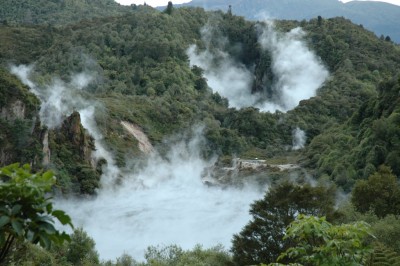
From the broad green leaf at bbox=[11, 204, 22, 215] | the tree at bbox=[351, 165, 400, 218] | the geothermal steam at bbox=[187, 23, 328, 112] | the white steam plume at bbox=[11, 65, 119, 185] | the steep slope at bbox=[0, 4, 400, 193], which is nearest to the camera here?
the broad green leaf at bbox=[11, 204, 22, 215]

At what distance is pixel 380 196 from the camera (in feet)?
121

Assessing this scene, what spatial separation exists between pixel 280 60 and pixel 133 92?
52912 mm

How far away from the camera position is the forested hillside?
36531 millimetres

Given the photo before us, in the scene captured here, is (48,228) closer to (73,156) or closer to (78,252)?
(78,252)

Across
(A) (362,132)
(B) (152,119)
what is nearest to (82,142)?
(B) (152,119)

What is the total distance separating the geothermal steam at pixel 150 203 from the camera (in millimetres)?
64438

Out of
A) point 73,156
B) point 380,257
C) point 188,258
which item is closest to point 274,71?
point 73,156

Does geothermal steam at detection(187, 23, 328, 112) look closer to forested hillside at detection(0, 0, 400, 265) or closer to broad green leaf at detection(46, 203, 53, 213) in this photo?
forested hillside at detection(0, 0, 400, 265)

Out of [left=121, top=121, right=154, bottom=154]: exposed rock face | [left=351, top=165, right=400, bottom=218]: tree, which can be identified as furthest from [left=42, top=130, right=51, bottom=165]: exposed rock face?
[left=351, top=165, right=400, bottom=218]: tree

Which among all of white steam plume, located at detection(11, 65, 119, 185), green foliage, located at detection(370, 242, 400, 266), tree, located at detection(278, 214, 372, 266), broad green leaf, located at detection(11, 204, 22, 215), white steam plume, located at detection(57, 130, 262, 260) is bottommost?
broad green leaf, located at detection(11, 204, 22, 215)

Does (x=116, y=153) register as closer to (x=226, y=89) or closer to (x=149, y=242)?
(x=149, y=242)

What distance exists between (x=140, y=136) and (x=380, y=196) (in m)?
60.6

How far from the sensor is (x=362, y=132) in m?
74.1

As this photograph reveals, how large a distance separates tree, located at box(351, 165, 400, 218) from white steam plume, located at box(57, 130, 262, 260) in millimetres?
23848
